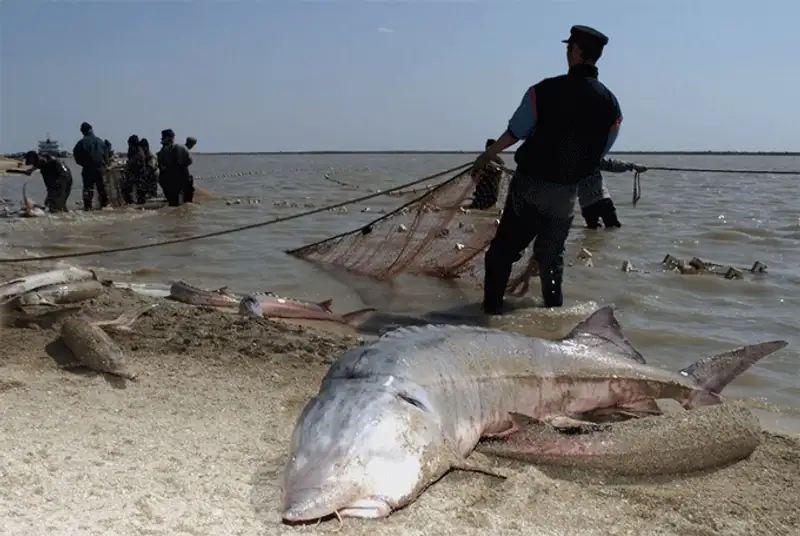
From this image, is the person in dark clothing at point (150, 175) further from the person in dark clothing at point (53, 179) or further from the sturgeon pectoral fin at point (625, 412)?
the sturgeon pectoral fin at point (625, 412)

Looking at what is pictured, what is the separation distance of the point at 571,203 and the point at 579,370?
225 centimetres

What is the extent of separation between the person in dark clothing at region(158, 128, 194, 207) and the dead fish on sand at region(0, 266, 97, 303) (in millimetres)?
12067

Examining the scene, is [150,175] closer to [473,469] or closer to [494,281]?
[494,281]

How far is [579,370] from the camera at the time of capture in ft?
13.5

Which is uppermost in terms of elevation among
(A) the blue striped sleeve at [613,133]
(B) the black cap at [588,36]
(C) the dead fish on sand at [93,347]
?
(B) the black cap at [588,36]

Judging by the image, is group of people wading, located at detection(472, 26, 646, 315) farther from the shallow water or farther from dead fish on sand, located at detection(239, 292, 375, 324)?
dead fish on sand, located at detection(239, 292, 375, 324)

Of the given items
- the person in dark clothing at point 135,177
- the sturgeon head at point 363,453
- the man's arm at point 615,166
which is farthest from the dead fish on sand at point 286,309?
the person in dark clothing at point 135,177

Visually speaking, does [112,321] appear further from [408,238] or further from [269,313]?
[408,238]

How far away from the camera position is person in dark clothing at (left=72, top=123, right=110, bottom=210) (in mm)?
17203

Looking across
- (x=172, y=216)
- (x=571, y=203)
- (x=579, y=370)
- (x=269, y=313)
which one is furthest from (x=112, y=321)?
(x=172, y=216)

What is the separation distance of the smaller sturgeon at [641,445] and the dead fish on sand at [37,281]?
379 cm

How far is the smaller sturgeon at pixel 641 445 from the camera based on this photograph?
3.39 m

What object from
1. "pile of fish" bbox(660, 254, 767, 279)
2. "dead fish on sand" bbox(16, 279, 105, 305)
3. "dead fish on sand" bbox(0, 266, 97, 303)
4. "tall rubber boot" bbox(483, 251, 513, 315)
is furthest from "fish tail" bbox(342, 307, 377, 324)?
"pile of fish" bbox(660, 254, 767, 279)

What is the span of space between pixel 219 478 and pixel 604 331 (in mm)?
2487
